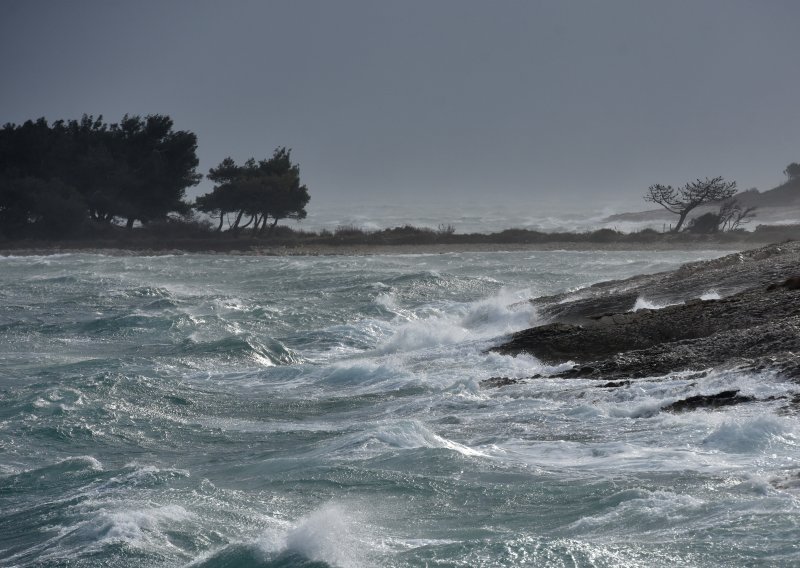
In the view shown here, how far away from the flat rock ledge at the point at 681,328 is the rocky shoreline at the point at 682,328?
0.01 m

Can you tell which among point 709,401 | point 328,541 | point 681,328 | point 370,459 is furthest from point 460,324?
point 328,541

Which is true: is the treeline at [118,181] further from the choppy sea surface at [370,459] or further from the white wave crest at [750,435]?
the white wave crest at [750,435]

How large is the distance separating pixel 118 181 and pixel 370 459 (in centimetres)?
4779

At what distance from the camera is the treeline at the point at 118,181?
53.2m

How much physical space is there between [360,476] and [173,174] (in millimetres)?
49106

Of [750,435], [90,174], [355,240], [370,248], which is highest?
[90,174]

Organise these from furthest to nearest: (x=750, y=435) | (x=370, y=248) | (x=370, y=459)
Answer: (x=370, y=248)
(x=370, y=459)
(x=750, y=435)

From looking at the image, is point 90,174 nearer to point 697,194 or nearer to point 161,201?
point 161,201

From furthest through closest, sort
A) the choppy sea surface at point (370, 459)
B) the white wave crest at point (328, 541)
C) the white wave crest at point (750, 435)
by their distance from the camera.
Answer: the white wave crest at point (750, 435), the choppy sea surface at point (370, 459), the white wave crest at point (328, 541)

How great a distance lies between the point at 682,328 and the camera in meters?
15.9

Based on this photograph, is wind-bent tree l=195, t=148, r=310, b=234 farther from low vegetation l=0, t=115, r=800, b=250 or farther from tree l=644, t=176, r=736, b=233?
tree l=644, t=176, r=736, b=233

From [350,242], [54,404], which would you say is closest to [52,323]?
[54,404]

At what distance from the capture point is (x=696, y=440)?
10.9 metres

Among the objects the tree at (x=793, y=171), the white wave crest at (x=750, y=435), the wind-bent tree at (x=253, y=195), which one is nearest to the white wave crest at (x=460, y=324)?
the white wave crest at (x=750, y=435)
